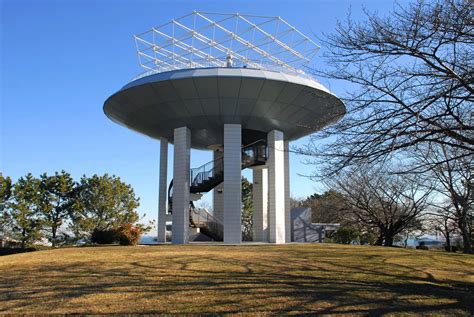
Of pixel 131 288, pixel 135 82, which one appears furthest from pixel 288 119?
pixel 131 288

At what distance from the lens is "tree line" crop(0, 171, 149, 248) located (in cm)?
3569

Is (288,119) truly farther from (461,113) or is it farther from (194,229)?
(461,113)

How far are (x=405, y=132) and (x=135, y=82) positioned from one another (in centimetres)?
2073

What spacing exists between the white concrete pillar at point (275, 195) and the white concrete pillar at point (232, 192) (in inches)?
103

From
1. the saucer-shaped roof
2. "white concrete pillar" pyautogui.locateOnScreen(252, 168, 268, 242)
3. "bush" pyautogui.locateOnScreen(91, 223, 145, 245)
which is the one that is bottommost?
"bush" pyautogui.locateOnScreen(91, 223, 145, 245)

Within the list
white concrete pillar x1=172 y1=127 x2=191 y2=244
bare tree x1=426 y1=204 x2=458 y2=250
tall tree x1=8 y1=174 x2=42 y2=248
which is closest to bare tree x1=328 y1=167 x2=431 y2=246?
bare tree x1=426 y1=204 x2=458 y2=250

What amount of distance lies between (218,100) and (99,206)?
2033cm

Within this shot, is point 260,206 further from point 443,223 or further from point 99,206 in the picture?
point 443,223

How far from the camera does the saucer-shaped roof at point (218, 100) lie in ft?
81.2

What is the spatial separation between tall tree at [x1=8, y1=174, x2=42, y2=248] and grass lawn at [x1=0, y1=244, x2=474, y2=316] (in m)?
24.5

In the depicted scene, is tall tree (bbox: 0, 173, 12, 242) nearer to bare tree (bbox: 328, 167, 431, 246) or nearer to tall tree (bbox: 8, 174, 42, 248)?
tall tree (bbox: 8, 174, 42, 248)

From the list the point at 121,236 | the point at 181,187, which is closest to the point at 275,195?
the point at 181,187

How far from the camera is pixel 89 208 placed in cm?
3975

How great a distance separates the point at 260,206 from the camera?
31219mm
